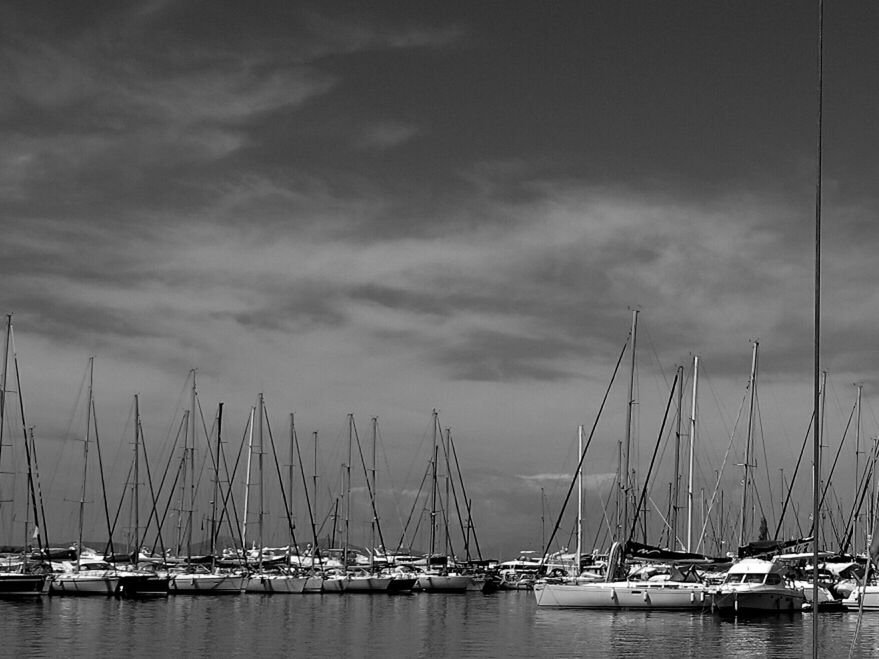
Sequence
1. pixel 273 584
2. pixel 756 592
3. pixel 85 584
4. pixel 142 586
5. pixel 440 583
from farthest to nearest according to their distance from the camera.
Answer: pixel 440 583
pixel 273 584
pixel 142 586
pixel 85 584
pixel 756 592

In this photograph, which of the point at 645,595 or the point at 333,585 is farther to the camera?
the point at 333,585

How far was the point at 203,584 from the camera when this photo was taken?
383 feet

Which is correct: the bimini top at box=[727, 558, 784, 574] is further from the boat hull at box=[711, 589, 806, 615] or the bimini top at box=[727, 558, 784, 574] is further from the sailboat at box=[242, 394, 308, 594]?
the sailboat at box=[242, 394, 308, 594]

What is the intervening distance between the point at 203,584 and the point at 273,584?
24.6ft

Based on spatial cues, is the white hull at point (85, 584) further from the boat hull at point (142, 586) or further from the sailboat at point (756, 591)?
the sailboat at point (756, 591)

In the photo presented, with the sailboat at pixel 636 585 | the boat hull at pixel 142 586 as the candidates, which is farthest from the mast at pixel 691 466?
the boat hull at pixel 142 586

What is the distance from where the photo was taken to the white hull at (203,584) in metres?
116

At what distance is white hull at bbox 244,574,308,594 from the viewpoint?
121 meters

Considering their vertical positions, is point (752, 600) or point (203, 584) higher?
point (752, 600)

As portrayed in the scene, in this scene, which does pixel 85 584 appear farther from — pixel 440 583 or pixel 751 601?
pixel 751 601

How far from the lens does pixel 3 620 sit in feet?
267

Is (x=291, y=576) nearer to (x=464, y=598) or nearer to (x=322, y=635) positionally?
(x=464, y=598)

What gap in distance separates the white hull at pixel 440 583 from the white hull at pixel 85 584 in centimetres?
3347

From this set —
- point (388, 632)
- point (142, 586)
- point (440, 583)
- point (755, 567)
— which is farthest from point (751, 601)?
point (142, 586)
